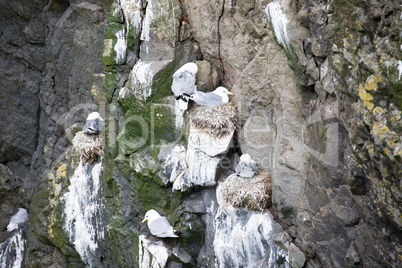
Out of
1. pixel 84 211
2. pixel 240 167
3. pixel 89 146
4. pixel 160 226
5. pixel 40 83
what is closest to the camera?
pixel 240 167

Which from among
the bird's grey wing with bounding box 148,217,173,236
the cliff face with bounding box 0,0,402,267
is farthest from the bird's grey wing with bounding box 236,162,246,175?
the bird's grey wing with bounding box 148,217,173,236

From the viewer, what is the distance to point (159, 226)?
6.87 metres

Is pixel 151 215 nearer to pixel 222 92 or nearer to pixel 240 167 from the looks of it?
pixel 240 167

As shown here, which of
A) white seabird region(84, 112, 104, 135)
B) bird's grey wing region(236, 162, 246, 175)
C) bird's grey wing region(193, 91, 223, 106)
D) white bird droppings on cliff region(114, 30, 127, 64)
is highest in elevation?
white bird droppings on cliff region(114, 30, 127, 64)

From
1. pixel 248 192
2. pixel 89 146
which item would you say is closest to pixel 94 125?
pixel 89 146

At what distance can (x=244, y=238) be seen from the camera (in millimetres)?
6230

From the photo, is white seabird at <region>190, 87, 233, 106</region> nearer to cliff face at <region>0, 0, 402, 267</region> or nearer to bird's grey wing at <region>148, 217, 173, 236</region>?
cliff face at <region>0, 0, 402, 267</region>

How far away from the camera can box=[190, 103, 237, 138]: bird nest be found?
6652mm

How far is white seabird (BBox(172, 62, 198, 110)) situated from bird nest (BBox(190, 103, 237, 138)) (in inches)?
14.4

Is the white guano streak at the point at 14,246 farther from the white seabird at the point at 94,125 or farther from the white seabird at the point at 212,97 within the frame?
the white seabird at the point at 212,97

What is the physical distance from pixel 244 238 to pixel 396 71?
11.3ft

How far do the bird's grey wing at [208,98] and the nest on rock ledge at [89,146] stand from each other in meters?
2.36

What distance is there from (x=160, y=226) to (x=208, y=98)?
7.02 ft

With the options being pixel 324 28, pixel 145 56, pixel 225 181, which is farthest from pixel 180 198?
pixel 324 28
